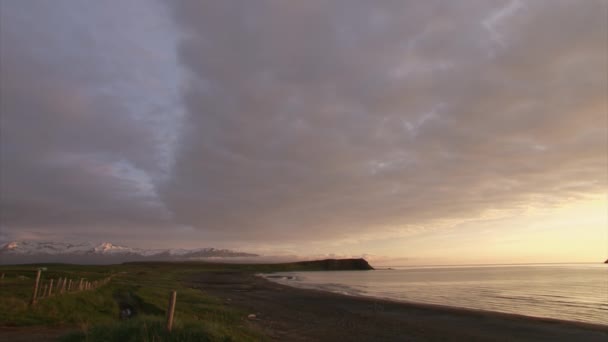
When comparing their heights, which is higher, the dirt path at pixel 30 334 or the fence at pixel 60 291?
the fence at pixel 60 291

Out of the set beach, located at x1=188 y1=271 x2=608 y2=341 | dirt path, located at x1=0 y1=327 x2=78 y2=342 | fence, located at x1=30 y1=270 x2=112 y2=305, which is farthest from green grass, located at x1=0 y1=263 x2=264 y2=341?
beach, located at x1=188 y1=271 x2=608 y2=341

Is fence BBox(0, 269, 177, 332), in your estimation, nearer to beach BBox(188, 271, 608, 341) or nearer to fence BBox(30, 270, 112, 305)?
fence BBox(30, 270, 112, 305)

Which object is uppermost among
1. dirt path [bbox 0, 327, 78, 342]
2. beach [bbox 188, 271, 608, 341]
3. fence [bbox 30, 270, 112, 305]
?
fence [bbox 30, 270, 112, 305]

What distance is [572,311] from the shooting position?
34.1 metres

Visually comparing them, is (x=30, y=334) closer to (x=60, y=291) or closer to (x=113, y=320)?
(x=113, y=320)

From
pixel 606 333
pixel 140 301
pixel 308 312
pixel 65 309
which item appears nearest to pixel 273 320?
pixel 308 312

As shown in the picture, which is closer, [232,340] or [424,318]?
[232,340]

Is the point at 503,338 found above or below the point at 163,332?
below

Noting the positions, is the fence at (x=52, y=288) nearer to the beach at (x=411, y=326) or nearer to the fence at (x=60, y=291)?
the fence at (x=60, y=291)

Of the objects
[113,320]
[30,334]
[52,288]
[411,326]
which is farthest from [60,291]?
[411,326]

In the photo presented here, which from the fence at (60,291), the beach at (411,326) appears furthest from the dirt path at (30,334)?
the beach at (411,326)

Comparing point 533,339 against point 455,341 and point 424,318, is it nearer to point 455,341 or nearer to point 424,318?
point 455,341

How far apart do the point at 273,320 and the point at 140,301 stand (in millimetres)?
10117

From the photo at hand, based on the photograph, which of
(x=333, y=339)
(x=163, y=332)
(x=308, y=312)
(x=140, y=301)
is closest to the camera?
(x=163, y=332)
